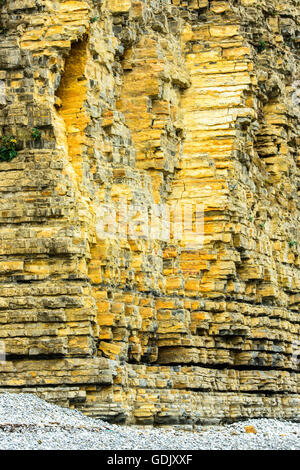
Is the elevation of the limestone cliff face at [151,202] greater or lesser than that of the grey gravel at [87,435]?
greater

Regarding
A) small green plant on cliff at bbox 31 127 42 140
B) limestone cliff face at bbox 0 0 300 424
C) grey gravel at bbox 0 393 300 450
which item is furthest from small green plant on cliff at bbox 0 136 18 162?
grey gravel at bbox 0 393 300 450

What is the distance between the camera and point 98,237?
148ft

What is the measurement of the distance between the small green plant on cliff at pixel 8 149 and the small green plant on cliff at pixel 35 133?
507mm

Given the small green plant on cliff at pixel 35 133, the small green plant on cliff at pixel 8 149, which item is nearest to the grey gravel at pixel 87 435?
the small green plant on cliff at pixel 8 149

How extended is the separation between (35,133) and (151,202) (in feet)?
17.1

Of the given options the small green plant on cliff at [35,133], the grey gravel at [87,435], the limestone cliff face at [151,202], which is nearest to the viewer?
the grey gravel at [87,435]

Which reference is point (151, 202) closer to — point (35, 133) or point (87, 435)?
point (35, 133)

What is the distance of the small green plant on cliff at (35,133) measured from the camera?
4444 centimetres

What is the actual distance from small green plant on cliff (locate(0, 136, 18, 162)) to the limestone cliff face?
189mm

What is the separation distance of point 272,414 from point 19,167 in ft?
40.8

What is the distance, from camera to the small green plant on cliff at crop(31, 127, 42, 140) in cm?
4444

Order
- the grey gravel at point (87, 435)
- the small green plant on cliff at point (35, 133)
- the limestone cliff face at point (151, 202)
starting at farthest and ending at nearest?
the small green plant on cliff at point (35, 133), the limestone cliff face at point (151, 202), the grey gravel at point (87, 435)

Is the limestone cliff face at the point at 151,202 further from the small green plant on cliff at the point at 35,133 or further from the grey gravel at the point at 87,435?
the grey gravel at the point at 87,435
